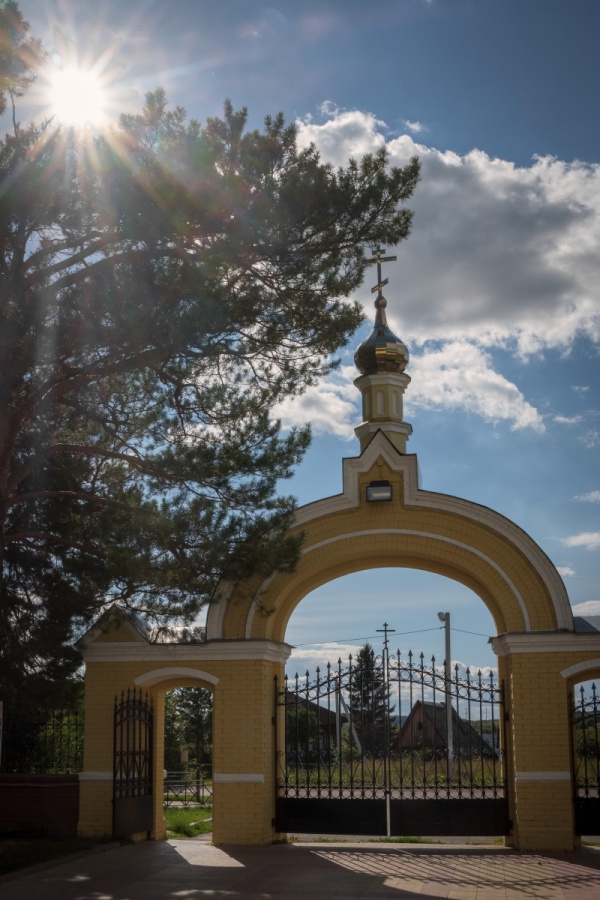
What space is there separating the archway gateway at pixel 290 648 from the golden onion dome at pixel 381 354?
1881 mm

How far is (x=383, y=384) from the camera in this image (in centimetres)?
1634

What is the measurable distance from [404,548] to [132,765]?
4.86 metres

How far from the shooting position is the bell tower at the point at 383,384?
53.2 feet

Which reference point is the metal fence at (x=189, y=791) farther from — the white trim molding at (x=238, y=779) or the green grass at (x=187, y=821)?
the white trim molding at (x=238, y=779)

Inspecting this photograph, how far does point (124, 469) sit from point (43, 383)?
2.26 metres

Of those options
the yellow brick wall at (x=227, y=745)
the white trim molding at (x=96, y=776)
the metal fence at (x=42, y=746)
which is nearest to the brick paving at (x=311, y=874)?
the yellow brick wall at (x=227, y=745)

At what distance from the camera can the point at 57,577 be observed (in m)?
12.8

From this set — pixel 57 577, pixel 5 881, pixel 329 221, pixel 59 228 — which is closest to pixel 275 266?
pixel 329 221

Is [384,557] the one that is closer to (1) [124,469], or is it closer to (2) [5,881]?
(1) [124,469]

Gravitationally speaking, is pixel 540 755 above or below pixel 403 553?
below

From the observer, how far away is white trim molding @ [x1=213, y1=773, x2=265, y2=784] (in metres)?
13.8

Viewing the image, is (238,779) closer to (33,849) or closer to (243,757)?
(243,757)

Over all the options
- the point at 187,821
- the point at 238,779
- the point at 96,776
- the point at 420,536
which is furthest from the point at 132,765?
the point at 420,536

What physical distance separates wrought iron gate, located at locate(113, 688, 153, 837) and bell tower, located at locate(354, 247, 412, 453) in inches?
211
